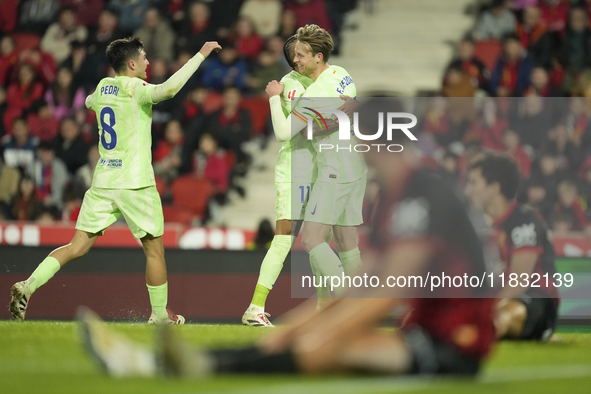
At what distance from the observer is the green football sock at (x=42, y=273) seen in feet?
21.1

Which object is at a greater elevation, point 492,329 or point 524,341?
point 492,329

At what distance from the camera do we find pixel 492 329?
3584 mm

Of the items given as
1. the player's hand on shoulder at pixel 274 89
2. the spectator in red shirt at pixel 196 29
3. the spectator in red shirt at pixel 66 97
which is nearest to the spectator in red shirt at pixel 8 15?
the spectator in red shirt at pixel 66 97

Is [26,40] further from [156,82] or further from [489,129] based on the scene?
[489,129]

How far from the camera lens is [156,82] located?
40.1ft

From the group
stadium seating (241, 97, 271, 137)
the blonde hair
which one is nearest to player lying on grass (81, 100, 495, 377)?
the blonde hair

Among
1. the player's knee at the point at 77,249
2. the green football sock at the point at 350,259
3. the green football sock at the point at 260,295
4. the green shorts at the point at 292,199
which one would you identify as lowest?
the green football sock at the point at 260,295

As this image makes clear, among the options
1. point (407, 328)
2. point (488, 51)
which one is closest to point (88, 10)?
point (488, 51)

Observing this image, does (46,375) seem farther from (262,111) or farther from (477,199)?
(262,111)

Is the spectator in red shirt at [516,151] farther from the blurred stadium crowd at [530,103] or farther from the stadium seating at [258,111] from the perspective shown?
the stadium seating at [258,111]

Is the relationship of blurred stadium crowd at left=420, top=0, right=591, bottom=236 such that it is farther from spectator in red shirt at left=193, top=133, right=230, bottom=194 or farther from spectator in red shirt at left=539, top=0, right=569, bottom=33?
spectator in red shirt at left=193, top=133, right=230, bottom=194

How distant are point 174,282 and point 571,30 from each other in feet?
23.4

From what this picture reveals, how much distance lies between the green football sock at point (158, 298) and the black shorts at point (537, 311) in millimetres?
2617

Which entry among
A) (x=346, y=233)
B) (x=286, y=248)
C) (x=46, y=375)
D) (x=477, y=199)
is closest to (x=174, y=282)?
(x=286, y=248)
